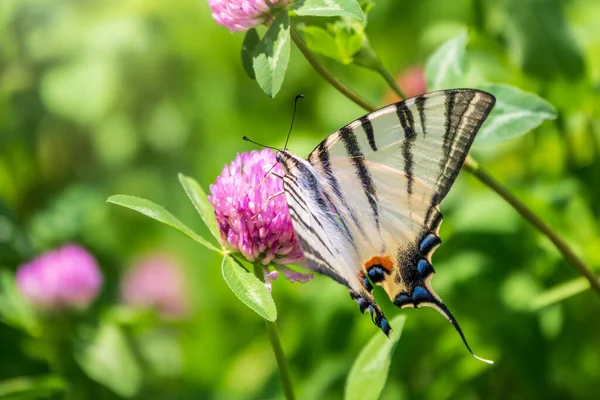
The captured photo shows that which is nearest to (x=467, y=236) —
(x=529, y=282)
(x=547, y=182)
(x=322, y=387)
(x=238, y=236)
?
(x=529, y=282)

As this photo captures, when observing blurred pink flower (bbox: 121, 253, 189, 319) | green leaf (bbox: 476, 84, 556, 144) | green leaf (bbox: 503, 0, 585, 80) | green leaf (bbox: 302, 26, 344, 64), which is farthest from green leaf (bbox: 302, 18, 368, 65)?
blurred pink flower (bbox: 121, 253, 189, 319)

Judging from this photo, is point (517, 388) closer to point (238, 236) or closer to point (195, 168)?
point (238, 236)

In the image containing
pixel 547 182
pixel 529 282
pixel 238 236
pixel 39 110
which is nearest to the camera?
pixel 238 236

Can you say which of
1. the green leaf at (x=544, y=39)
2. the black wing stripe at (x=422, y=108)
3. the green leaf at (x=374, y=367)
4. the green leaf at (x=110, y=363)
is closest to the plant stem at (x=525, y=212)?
the black wing stripe at (x=422, y=108)

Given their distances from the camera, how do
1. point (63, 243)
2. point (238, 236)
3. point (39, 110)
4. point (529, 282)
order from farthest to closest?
point (39, 110)
point (63, 243)
point (529, 282)
point (238, 236)

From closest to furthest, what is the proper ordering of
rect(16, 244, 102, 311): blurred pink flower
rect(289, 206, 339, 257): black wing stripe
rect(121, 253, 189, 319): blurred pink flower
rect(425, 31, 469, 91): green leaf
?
rect(289, 206, 339, 257): black wing stripe < rect(425, 31, 469, 91): green leaf < rect(16, 244, 102, 311): blurred pink flower < rect(121, 253, 189, 319): blurred pink flower

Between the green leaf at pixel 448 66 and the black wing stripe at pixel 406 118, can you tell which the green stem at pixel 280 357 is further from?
the green leaf at pixel 448 66

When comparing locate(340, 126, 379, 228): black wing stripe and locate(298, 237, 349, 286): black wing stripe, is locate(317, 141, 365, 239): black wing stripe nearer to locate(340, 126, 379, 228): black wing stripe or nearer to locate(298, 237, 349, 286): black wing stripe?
locate(340, 126, 379, 228): black wing stripe
